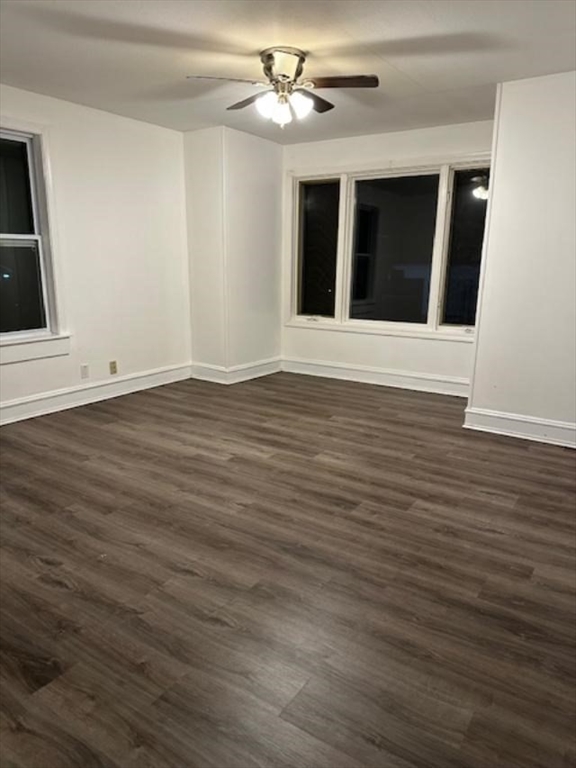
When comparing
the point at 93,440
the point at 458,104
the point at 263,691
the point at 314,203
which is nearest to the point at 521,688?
the point at 263,691

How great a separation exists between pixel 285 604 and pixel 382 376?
3.89m

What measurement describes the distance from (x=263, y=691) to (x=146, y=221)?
177 inches

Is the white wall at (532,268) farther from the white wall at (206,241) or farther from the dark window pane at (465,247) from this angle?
the white wall at (206,241)

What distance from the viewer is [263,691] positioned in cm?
161

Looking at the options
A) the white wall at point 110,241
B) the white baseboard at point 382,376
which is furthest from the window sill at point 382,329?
the white wall at point 110,241

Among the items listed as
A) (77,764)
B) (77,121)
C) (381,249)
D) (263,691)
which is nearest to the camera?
(77,764)

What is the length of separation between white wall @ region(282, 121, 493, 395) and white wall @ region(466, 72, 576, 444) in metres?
1.02

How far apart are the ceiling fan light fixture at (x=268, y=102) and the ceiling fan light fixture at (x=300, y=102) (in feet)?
0.42

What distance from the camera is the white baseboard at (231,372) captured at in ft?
18.3

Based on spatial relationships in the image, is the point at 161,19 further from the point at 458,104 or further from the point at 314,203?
the point at 314,203

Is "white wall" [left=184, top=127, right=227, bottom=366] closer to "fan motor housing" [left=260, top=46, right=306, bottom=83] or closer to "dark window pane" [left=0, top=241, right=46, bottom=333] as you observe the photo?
"dark window pane" [left=0, top=241, right=46, bottom=333]

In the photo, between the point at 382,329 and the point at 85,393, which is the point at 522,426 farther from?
the point at 85,393

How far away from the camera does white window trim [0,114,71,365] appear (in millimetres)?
4094

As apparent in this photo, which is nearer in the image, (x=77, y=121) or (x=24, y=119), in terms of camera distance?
(x=24, y=119)
